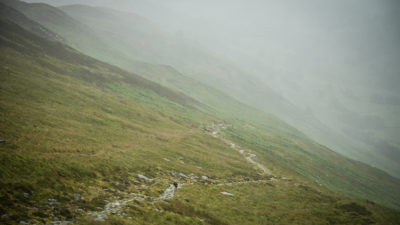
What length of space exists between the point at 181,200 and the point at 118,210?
29.8 feet

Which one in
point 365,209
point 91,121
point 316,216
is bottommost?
point 91,121

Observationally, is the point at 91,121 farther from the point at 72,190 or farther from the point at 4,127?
the point at 72,190

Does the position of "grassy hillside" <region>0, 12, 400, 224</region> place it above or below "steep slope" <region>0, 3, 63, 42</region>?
below

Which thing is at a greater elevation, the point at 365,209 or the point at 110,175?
the point at 365,209

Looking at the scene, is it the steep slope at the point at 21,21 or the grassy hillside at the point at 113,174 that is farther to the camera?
the steep slope at the point at 21,21

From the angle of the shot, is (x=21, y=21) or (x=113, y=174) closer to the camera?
(x=113, y=174)

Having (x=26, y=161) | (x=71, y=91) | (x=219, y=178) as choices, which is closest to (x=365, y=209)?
(x=219, y=178)

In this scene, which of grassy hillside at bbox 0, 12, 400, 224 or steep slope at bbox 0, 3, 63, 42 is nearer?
grassy hillside at bbox 0, 12, 400, 224

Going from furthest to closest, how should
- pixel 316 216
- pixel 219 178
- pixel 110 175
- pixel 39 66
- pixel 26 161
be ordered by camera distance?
pixel 39 66
pixel 219 178
pixel 316 216
pixel 110 175
pixel 26 161

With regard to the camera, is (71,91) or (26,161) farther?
(71,91)

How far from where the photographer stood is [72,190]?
18.1 m

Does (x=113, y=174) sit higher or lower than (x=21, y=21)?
lower

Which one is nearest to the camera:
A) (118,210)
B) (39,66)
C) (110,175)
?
(118,210)

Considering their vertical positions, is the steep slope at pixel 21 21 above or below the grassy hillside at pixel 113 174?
above
